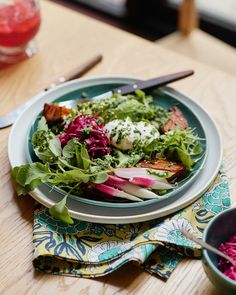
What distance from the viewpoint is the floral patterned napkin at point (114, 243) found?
818 mm

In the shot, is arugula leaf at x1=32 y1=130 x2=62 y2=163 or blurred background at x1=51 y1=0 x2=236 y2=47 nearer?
arugula leaf at x1=32 y1=130 x2=62 y2=163

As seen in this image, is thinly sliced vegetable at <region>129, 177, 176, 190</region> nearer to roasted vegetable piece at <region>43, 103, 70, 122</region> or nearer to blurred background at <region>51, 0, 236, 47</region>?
roasted vegetable piece at <region>43, 103, 70, 122</region>

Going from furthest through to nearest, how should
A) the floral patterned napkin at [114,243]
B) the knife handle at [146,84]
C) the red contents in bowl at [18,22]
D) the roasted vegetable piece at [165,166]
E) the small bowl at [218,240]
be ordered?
1. the red contents in bowl at [18,22]
2. the knife handle at [146,84]
3. the roasted vegetable piece at [165,166]
4. the floral patterned napkin at [114,243]
5. the small bowl at [218,240]

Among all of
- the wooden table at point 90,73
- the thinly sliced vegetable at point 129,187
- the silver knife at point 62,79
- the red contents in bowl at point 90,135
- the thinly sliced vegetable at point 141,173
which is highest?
the red contents in bowl at point 90,135

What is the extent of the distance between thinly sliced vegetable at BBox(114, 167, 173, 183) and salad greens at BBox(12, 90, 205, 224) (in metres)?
0.01

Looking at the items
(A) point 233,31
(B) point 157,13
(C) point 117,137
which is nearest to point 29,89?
(C) point 117,137

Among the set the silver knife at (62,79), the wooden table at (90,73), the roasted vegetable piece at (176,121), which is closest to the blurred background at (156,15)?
the wooden table at (90,73)

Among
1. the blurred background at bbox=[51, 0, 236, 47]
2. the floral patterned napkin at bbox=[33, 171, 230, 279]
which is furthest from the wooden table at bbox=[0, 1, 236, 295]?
the blurred background at bbox=[51, 0, 236, 47]

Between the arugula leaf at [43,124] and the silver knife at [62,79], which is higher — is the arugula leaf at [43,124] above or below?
above

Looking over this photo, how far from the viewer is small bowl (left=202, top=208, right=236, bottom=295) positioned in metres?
0.70

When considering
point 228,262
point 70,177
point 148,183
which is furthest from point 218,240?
point 70,177

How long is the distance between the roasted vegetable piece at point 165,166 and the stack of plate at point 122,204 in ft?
0.09

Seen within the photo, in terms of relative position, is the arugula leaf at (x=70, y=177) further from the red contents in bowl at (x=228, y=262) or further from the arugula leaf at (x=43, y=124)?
→ the red contents in bowl at (x=228, y=262)

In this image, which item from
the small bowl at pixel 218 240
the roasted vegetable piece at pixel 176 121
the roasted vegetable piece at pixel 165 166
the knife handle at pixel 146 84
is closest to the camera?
the small bowl at pixel 218 240
